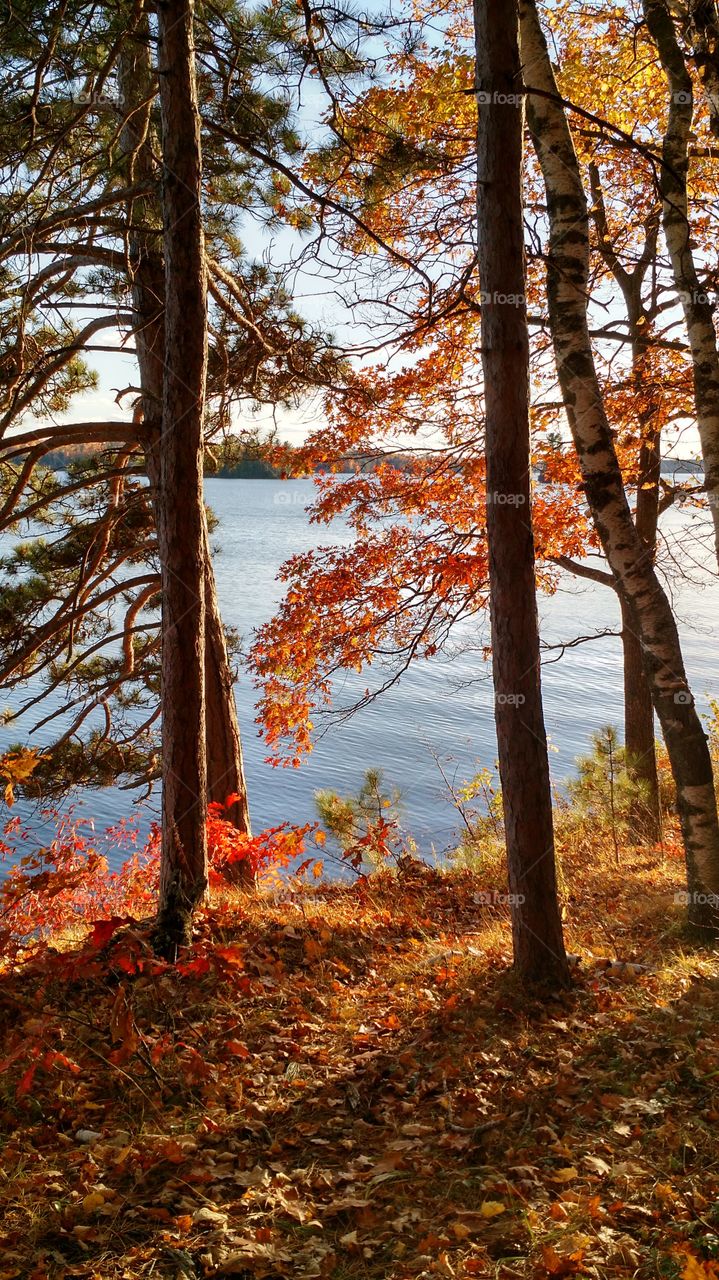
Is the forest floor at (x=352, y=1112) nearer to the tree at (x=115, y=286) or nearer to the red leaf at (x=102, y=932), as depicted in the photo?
the red leaf at (x=102, y=932)

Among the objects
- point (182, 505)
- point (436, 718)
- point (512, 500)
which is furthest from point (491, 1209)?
point (436, 718)

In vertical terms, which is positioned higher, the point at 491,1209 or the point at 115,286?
the point at 115,286

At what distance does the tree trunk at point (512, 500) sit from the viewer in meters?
4.44

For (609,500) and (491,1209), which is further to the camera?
(609,500)

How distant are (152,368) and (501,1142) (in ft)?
22.5

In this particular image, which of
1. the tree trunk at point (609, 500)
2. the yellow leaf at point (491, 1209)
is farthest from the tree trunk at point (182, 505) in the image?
the yellow leaf at point (491, 1209)

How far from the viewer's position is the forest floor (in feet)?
8.80

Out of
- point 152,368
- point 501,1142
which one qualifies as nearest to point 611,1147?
point 501,1142

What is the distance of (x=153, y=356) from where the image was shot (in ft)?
25.5

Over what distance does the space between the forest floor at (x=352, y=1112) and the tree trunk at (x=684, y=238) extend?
141 inches

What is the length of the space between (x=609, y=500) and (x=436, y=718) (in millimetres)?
15483

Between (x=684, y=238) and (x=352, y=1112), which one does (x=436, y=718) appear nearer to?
(x=684, y=238)

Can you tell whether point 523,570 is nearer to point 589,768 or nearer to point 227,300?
point 227,300

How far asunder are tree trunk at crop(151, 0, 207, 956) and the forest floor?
49cm
